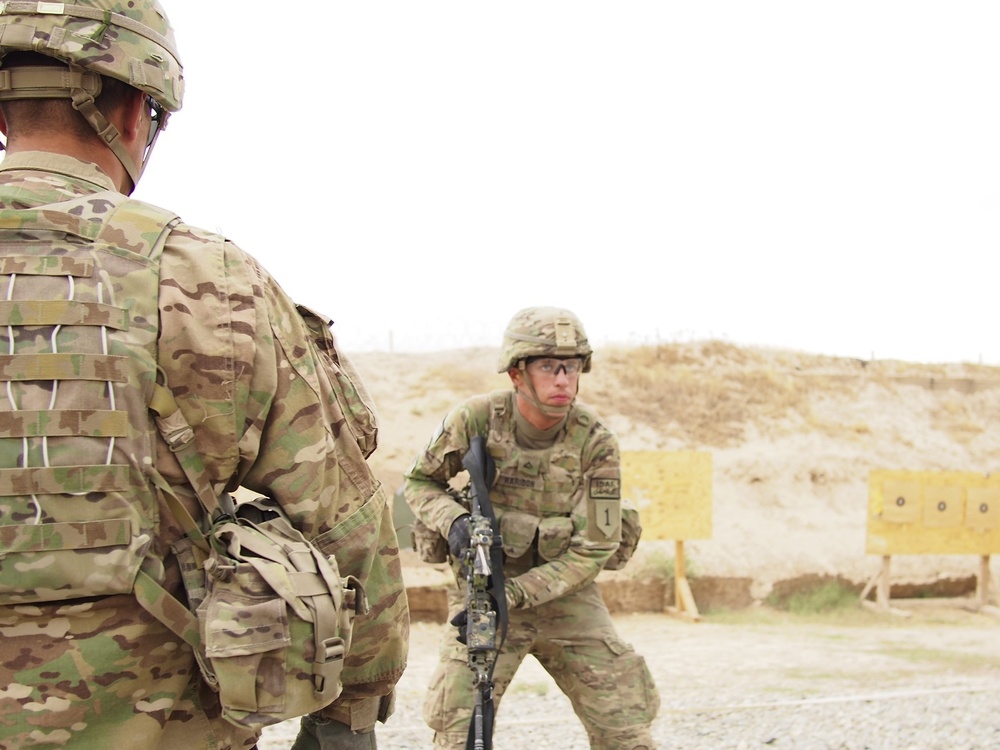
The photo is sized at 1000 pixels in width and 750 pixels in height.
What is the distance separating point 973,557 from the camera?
13.7 m

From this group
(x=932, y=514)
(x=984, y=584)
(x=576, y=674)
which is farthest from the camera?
→ (x=932, y=514)

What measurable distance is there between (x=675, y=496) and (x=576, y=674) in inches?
282

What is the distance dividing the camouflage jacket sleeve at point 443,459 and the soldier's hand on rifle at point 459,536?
0.19 metres

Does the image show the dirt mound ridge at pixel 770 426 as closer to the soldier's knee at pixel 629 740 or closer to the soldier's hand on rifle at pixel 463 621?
Result: the soldier's knee at pixel 629 740

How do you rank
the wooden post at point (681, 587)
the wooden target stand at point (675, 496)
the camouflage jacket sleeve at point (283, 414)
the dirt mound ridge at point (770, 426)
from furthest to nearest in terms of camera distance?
1. the dirt mound ridge at point (770, 426)
2. the wooden target stand at point (675, 496)
3. the wooden post at point (681, 587)
4. the camouflage jacket sleeve at point (283, 414)

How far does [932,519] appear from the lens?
11773 millimetres

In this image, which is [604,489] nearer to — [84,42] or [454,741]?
[454,741]

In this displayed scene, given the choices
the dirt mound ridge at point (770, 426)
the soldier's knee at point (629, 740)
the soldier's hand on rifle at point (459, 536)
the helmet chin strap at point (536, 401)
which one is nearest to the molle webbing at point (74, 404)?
the soldier's hand on rifle at point (459, 536)

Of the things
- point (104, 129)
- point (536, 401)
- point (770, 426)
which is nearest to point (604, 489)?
point (536, 401)

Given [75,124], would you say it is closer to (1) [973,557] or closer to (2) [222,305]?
(2) [222,305]

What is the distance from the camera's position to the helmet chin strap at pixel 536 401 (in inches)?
184

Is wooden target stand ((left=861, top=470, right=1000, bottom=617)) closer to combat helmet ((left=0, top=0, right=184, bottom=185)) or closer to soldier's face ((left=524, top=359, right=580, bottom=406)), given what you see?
soldier's face ((left=524, top=359, right=580, bottom=406))

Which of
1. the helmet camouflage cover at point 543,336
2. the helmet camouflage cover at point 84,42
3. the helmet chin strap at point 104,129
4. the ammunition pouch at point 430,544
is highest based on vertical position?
the helmet camouflage cover at point 84,42

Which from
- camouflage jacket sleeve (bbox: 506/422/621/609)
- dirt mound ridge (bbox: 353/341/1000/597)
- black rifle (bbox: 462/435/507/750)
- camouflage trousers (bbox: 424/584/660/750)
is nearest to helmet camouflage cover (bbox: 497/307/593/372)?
camouflage jacket sleeve (bbox: 506/422/621/609)
